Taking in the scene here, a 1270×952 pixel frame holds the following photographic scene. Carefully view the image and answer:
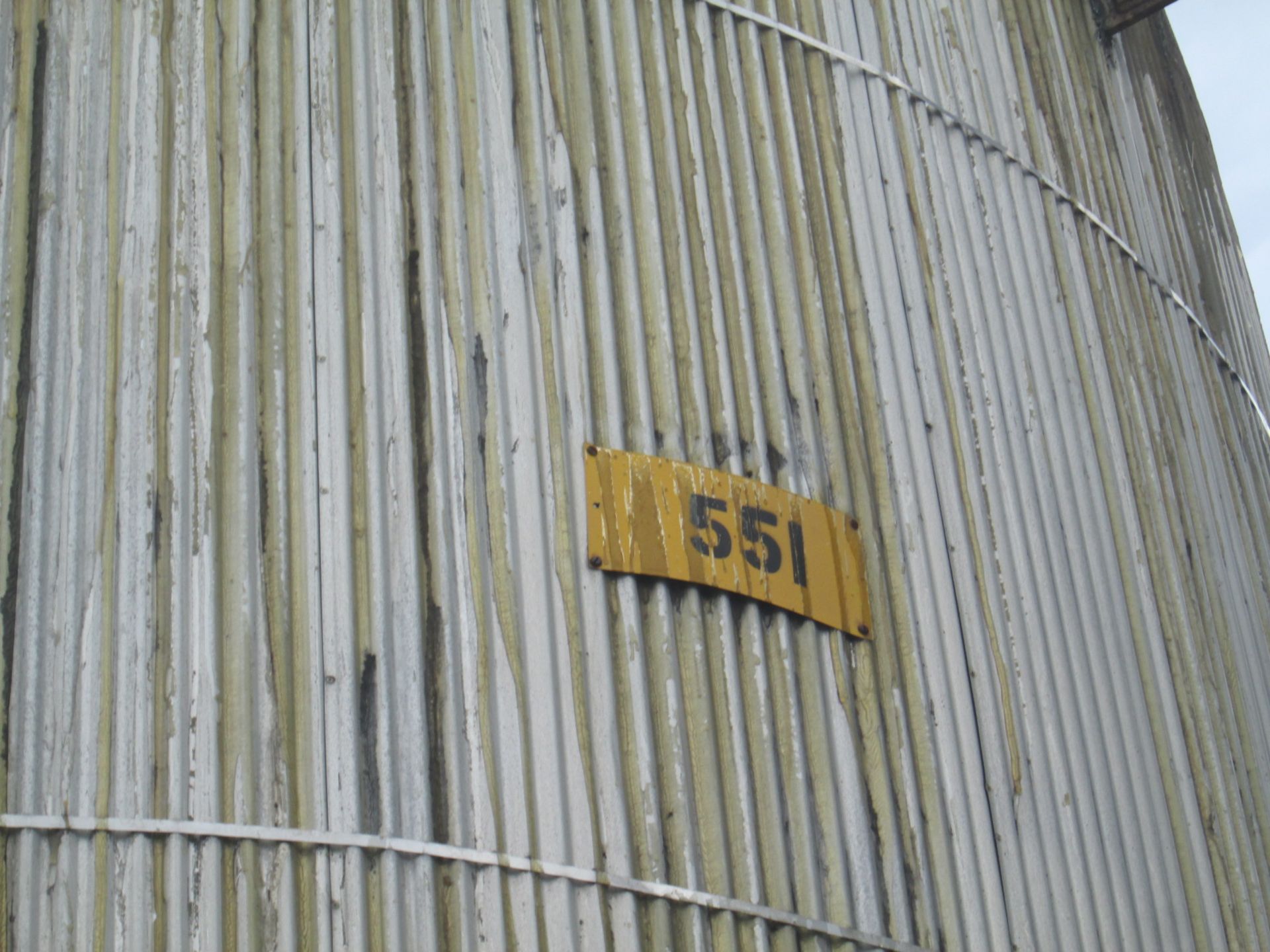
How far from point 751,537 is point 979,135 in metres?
2.56

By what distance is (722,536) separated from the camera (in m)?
5.00

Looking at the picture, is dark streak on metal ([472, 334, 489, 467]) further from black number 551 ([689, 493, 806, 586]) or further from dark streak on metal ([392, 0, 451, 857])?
black number 551 ([689, 493, 806, 586])

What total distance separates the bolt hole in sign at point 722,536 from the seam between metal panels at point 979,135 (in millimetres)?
1938

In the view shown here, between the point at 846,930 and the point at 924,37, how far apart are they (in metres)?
3.80

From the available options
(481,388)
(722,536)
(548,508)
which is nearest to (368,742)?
(548,508)

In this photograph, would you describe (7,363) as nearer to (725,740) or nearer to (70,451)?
(70,451)

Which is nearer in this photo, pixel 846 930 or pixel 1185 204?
pixel 846 930

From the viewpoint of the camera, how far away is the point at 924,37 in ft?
22.4

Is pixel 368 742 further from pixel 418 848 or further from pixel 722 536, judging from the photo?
pixel 722 536

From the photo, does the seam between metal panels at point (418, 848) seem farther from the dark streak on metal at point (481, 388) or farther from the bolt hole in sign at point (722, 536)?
the dark streak on metal at point (481, 388)

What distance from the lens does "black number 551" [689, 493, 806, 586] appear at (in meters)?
4.96

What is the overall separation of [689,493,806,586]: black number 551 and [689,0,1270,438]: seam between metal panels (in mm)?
2009

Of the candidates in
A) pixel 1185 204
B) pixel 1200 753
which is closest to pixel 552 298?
pixel 1200 753

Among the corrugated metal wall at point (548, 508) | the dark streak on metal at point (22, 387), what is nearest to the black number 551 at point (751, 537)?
the corrugated metal wall at point (548, 508)
